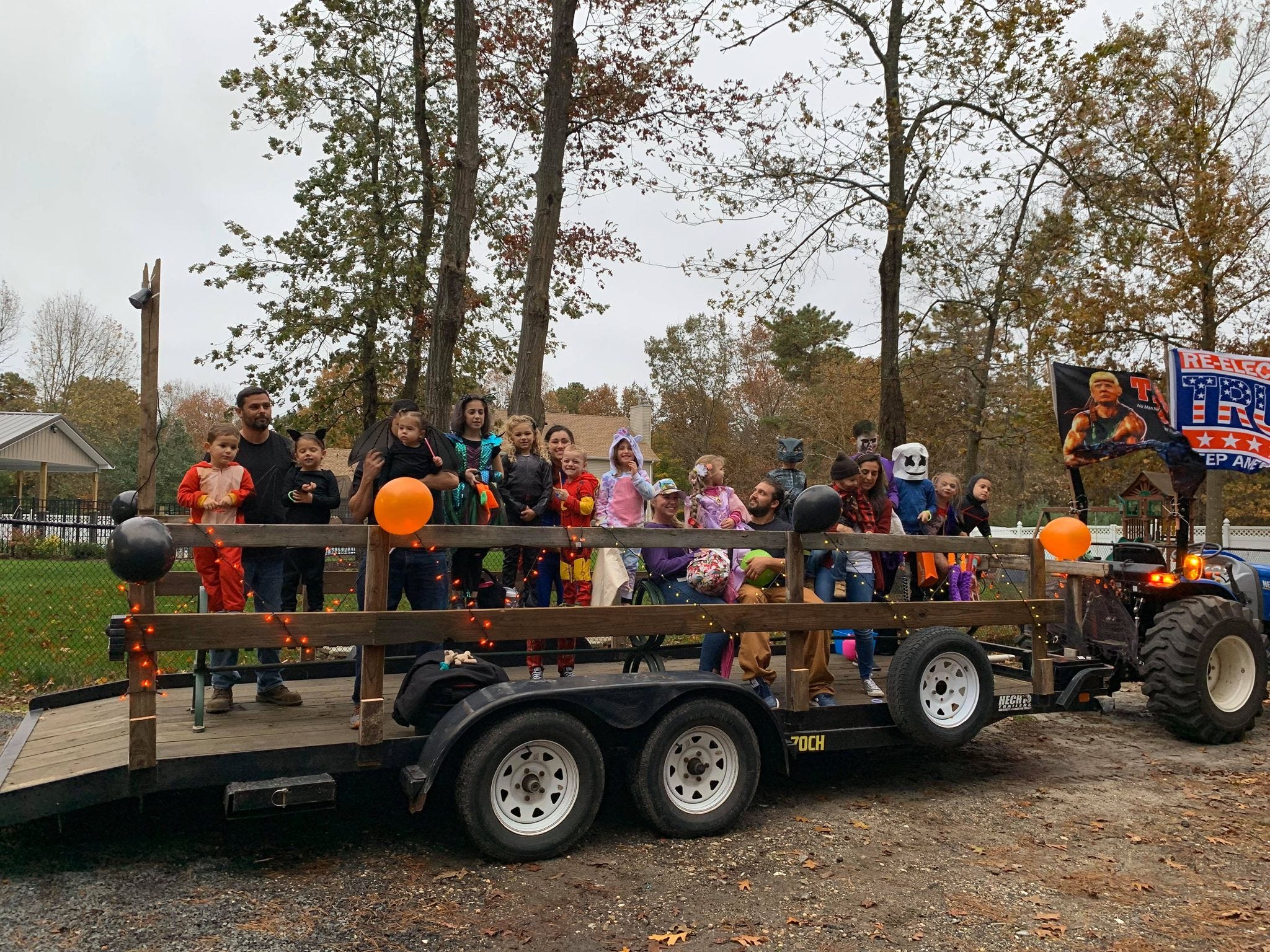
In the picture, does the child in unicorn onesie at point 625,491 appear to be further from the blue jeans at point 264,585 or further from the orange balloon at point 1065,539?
the orange balloon at point 1065,539

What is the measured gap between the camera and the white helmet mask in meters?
8.42

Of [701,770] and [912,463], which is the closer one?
[701,770]

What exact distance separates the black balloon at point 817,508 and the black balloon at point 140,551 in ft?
10.5

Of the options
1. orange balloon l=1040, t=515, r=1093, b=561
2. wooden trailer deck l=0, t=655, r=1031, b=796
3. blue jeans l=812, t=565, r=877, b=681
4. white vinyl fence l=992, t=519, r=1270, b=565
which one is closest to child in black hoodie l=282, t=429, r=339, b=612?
wooden trailer deck l=0, t=655, r=1031, b=796

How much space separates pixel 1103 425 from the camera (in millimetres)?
7867

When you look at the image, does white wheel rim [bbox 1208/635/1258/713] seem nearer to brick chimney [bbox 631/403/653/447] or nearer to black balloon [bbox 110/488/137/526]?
black balloon [bbox 110/488/137/526]

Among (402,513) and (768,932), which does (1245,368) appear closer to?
(768,932)

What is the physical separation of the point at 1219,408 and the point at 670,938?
651cm

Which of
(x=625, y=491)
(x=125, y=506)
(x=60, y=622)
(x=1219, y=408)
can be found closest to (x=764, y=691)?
(x=625, y=491)

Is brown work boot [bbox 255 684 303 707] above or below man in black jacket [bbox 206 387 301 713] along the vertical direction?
below

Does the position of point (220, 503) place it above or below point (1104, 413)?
below

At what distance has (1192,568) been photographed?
7344 mm

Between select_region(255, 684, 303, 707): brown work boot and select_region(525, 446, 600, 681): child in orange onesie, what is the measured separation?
1.42 meters

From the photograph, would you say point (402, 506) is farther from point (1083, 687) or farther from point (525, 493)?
point (1083, 687)
